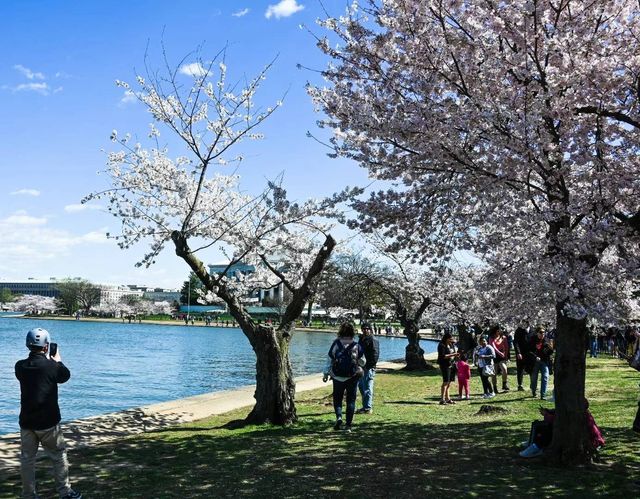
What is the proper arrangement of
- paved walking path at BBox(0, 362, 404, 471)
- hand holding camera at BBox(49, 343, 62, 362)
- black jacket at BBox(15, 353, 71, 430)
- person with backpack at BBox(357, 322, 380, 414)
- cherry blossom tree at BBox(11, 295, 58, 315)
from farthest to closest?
cherry blossom tree at BBox(11, 295, 58, 315)
person with backpack at BBox(357, 322, 380, 414)
paved walking path at BBox(0, 362, 404, 471)
hand holding camera at BBox(49, 343, 62, 362)
black jacket at BBox(15, 353, 71, 430)

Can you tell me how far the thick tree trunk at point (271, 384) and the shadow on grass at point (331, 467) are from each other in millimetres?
518

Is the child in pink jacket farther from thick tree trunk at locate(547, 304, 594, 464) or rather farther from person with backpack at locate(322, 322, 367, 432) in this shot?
thick tree trunk at locate(547, 304, 594, 464)

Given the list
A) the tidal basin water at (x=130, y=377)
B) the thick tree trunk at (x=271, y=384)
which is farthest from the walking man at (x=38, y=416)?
the tidal basin water at (x=130, y=377)

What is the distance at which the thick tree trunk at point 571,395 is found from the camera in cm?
700

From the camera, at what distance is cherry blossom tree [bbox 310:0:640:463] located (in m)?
6.65

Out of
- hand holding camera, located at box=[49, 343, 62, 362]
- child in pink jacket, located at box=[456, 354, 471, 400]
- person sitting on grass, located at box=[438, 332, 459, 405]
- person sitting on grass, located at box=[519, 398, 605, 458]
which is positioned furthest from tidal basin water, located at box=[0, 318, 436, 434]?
person sitting on grass, located at box=[519, 398, 605, 458]

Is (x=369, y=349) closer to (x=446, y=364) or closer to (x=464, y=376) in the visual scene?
(x=446, y=364)

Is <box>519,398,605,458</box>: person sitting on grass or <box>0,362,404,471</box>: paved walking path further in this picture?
<box>0,362,404,471</box>: paved walking path

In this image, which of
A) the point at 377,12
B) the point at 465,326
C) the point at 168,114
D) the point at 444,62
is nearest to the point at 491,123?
the point at 444,62

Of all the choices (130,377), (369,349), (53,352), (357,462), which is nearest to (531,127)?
(357,462)

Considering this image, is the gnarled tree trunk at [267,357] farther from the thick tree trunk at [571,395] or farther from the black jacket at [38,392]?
the thick tree trunk at [571,395]

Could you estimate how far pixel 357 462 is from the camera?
7.45 metres

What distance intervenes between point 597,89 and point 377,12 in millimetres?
3035

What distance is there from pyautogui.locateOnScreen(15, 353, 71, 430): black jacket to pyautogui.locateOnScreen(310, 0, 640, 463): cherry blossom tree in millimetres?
4747
